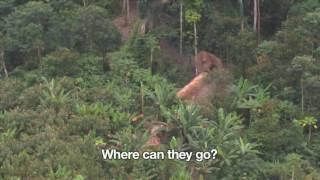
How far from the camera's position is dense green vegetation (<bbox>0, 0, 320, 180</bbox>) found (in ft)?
54.2

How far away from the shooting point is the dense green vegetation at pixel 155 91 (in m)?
16.5

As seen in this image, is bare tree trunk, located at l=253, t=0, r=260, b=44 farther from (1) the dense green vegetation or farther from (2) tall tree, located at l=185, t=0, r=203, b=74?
(2) tall tree, located at l=185, t=0, r=203, b=74

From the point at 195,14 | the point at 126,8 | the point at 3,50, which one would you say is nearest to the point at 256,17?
the point at 195,14

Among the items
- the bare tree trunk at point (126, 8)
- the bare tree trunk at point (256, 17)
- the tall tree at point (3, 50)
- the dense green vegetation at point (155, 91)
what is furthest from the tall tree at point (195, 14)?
the tall tree at point (3, 50)

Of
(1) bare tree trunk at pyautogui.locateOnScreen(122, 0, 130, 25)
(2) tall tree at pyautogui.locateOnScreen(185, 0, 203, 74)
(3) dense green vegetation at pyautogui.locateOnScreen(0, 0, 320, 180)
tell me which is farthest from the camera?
(1) bare tree trunk at pyautogui.locateOnScreen(122, 0, 130, 25)

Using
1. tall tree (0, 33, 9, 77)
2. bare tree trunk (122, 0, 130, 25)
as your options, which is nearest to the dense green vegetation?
tall tree (0, 33, 9, 77)

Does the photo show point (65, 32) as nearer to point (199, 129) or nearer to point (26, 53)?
point (26, 53)

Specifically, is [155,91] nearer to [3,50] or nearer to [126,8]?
[3,50]

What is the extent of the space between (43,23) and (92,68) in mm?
2892

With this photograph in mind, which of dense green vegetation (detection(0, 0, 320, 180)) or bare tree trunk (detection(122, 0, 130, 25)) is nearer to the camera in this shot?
dense green vegetation (detection(0, 0, 320, 180))

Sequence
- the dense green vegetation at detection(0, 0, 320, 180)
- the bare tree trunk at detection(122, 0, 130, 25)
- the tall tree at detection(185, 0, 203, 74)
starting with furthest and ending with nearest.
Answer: the bare tree trunk at detection(122, 0, 130, 25)
the tall tree at detection(185, 0, 203, 74)
the dense green vegetation at detection(0, 0, 320, 180)

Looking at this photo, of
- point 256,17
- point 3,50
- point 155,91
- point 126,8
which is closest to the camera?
point 155,91

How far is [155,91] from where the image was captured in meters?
19.6

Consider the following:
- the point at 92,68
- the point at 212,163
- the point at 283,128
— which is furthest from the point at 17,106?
the point at 283,128
